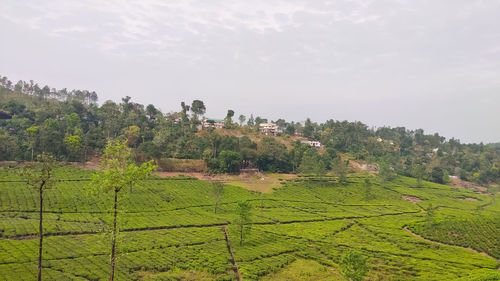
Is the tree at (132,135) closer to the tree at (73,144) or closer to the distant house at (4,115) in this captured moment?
the tree at (73,144)

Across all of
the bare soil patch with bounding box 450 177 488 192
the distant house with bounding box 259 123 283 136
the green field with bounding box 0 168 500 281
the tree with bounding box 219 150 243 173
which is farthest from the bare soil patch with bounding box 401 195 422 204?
the distant house with bounding box 259 123 283 136

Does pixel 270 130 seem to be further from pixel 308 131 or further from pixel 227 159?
pixel 227 159

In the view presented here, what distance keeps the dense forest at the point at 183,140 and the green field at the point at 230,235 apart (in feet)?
45.2

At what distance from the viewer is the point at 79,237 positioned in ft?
168

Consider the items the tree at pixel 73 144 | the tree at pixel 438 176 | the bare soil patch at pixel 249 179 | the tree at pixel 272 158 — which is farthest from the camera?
the tree at pixel 438 176

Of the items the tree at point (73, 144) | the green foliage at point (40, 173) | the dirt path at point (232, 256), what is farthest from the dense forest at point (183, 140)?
the green foliage at point (40, 173)

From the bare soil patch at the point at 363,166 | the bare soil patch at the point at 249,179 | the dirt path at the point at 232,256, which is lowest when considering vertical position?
the dirt path at the point at 232,256

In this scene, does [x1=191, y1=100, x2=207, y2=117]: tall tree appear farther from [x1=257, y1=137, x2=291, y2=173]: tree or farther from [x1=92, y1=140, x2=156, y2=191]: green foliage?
[x1=92, y1=140, x2=156, y2=191]: green foliage

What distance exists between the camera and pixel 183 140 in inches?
4569

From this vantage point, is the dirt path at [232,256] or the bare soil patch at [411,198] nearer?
the dirt path at [232,256]

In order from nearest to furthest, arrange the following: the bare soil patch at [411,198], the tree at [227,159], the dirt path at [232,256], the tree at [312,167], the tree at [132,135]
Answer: the dirt path at [232,256]
the bare soil patch at [411,198]
the tree at [227,159]
the tree at [312,167]
the tree at [132,135]

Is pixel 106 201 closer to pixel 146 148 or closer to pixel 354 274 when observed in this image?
pixel 146 148

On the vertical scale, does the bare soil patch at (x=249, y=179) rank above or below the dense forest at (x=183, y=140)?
below

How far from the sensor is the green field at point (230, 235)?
42906 millimetres
